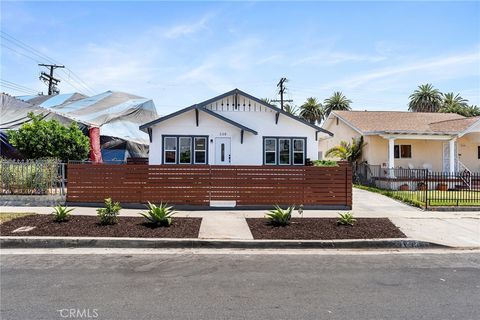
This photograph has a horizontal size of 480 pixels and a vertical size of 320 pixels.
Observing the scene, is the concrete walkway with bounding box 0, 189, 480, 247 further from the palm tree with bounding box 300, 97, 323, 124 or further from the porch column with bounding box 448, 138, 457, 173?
the palm tree with bounding box 300, 97, 323, 124

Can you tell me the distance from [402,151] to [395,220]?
15.6m

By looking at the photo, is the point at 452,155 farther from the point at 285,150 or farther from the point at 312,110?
the point at 312,110

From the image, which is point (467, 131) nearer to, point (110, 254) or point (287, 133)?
point (287, 133)

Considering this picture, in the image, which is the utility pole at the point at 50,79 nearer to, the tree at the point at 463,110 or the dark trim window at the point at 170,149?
the dark trim window at the point at 170,149

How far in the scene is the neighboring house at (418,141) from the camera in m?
22.9

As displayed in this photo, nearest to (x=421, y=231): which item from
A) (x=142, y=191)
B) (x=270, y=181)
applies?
(x=270, y=181)

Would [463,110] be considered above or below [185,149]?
above

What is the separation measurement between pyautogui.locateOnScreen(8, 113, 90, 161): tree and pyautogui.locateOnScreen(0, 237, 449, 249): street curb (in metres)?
10.3

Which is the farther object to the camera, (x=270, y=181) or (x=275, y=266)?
(x=270, y=181)

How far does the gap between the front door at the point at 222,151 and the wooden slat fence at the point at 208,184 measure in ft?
21.4

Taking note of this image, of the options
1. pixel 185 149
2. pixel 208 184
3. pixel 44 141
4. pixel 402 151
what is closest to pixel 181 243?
pixel 208 184

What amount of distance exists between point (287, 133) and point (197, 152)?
4991 millimetres

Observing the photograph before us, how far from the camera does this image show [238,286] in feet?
18.0

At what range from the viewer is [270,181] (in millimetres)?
12875
